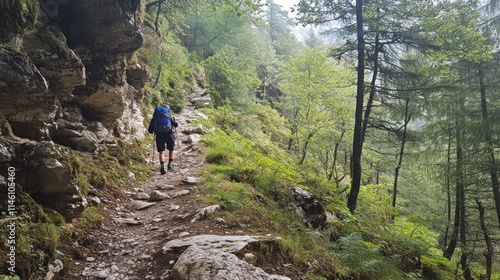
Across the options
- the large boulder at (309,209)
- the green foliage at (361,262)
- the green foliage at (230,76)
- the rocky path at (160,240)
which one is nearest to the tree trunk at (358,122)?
the large boulder at (309,209)

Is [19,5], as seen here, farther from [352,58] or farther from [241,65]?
[241,65]

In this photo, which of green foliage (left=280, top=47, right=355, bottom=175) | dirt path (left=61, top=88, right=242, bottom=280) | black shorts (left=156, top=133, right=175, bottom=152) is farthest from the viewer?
green foliage (left=280, top=47, right=355, bottom=175)

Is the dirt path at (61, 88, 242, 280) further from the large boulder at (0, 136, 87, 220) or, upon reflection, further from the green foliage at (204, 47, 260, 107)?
the green foliage at (204, 47, 260, 107)

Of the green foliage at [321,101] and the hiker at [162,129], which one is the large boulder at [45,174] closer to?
the hiker at [162,129]

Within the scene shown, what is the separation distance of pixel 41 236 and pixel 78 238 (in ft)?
2.42

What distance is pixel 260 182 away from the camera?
7375 mm

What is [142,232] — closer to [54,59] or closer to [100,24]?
[54,59]

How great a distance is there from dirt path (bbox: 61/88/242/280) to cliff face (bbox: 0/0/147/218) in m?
0.78

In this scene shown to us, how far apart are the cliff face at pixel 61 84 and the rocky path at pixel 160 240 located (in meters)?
0.91

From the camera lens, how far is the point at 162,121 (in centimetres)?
817

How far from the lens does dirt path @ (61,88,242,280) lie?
144 inches

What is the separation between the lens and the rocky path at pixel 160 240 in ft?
11.1

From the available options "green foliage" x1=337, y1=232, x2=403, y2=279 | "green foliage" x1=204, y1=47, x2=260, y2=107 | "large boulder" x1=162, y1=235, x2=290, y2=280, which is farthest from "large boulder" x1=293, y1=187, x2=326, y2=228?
"green foliage" x1=204, y1=47, x2=260, y2=107

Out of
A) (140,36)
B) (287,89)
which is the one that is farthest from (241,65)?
(140,36)
